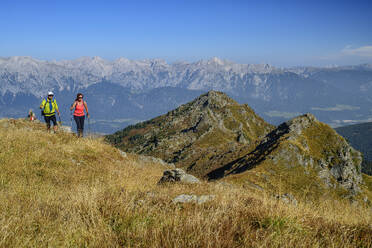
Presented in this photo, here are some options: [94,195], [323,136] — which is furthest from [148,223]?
[323,136]

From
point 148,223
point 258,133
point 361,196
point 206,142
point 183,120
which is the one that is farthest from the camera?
point 183,120

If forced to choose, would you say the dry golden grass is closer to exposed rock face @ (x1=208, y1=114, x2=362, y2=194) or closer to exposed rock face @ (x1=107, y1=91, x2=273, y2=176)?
exposed rock face @ (x1=208, y1=114, x2=362, y2=194)

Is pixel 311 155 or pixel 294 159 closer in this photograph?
pixel 294 159

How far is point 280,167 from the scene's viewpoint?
51.1m

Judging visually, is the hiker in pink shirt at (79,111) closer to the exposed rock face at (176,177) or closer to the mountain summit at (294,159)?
the exposed rock face at (176,177)

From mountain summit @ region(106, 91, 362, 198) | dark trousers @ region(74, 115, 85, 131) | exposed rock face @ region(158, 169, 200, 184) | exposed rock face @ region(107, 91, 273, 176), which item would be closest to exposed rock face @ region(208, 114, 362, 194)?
mountain summit @ region(106, 91, 362, 198)

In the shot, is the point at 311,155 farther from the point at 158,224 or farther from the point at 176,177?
the point at 158,224

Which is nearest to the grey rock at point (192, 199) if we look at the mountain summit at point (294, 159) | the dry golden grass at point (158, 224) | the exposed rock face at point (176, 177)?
the dry golden grass at point (158, 224)

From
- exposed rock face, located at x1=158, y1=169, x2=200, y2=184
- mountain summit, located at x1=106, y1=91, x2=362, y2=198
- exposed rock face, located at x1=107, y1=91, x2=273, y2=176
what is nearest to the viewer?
exposed rock face, located at x1=158, y1=169, x2=200, y2=184

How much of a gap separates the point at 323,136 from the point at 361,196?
1739 cm

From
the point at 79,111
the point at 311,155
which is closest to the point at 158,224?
the point at 79,111

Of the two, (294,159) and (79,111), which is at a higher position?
(79,111)

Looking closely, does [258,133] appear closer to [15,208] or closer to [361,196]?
[361,196]

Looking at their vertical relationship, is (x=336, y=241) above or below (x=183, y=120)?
above
